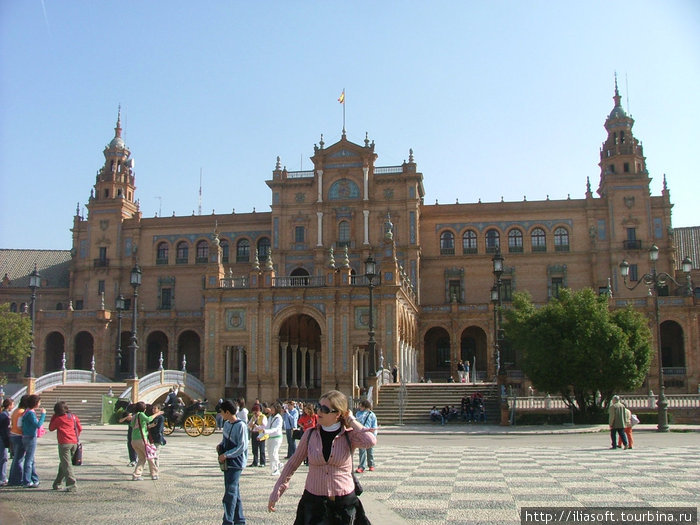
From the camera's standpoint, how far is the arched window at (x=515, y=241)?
62.5 metres

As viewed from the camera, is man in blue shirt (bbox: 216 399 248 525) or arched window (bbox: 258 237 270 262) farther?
arched window (bbox: 258 237 270 262)

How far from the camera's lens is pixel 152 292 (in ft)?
217

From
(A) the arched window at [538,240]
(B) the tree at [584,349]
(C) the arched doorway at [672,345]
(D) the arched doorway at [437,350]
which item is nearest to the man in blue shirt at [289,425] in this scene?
(B) the tree at [584,349]

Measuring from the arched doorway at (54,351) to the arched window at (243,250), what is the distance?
1591 centimetres

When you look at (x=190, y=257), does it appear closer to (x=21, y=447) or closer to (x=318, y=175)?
(x=318, y=175)

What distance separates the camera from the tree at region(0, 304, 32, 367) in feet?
175

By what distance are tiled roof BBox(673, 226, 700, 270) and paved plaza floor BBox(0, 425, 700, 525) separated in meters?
47.9

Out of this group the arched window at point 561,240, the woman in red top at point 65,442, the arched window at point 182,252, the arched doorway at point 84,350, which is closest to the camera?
the woman in red top at point 65,442

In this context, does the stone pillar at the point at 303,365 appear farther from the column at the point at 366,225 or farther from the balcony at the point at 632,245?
Answer: the balcony at the point at 632,245

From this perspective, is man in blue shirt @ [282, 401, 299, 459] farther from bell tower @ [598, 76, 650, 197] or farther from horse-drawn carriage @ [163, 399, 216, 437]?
bell tower @ [598, 76, 650, 197]

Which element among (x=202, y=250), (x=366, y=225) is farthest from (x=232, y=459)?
(x=202, y=250)

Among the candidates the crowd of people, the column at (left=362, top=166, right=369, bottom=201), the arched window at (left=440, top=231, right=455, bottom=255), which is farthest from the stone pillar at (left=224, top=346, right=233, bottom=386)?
the arched window at (left=440, top=231, right=455, bottom=255)

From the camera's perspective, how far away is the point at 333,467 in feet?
25.1

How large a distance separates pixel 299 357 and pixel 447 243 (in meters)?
19.1
